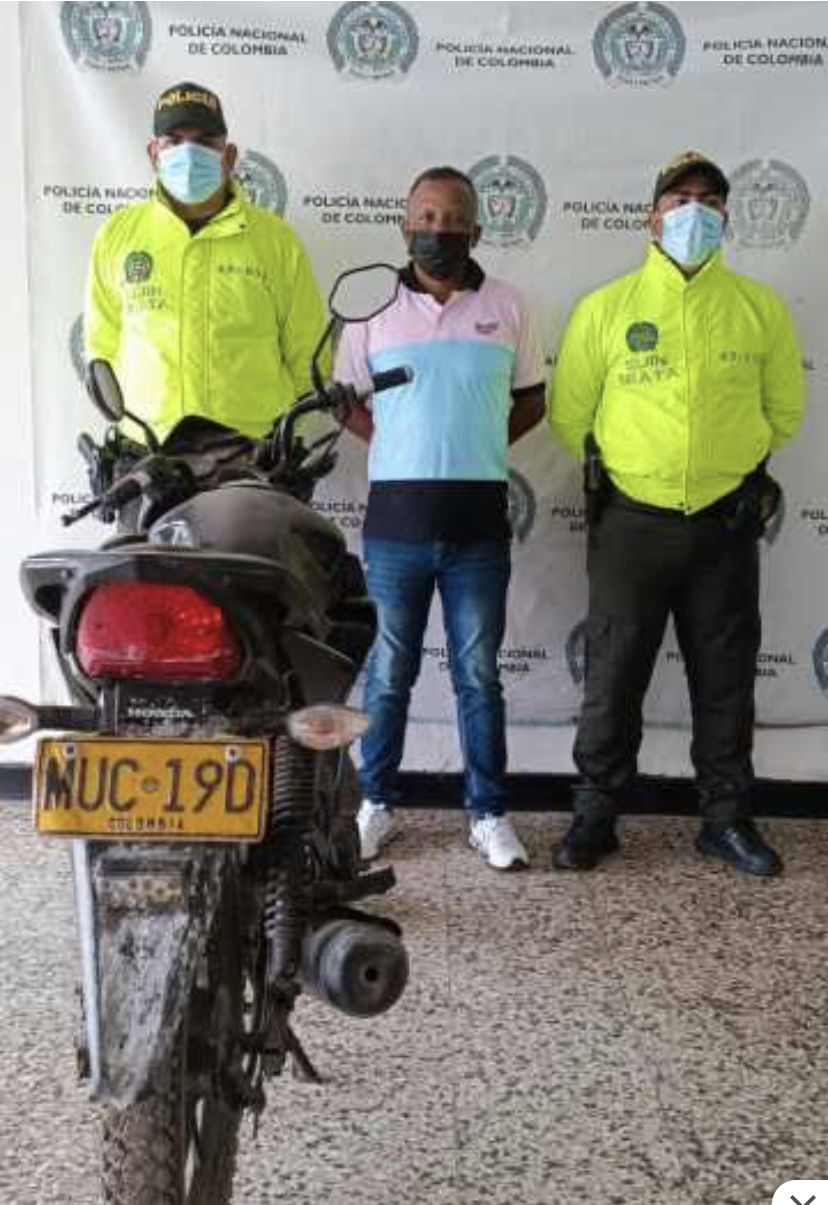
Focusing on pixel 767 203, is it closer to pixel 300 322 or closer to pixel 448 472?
pixel 448 472

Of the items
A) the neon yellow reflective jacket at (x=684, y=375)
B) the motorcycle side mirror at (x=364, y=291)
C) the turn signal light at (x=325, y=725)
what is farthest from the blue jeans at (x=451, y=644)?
the turn signal light at (x=325, y=725)

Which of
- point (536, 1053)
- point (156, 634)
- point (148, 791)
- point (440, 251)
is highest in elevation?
point (440, 251)

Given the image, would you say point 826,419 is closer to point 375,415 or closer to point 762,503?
point 762,503

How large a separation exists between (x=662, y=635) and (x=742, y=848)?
22.5 inches

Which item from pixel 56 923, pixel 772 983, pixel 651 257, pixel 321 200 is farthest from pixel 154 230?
pixel 772 983

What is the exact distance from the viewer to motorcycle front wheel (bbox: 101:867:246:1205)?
1.31 metres

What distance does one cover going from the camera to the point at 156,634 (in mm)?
1290

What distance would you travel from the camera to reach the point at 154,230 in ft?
9.51

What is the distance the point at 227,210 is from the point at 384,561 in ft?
3.01

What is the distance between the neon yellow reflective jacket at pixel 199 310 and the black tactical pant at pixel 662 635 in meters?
0.93

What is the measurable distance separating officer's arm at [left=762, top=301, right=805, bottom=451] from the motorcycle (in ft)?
6.35

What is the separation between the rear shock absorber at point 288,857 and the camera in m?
1.35

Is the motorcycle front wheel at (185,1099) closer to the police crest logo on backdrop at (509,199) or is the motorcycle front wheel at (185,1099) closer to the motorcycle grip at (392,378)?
the motorcycle grip at (392,378)

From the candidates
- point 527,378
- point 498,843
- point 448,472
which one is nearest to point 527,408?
point 527,378
